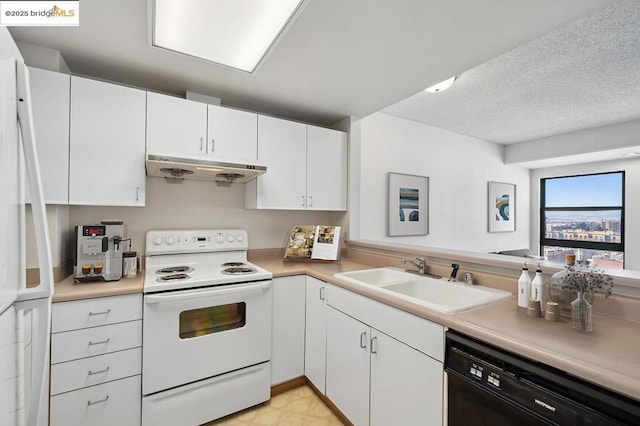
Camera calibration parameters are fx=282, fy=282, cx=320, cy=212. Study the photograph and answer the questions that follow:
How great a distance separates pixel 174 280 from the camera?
1.70 meters

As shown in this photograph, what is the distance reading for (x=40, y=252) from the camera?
761 millimetres

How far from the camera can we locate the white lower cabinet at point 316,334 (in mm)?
1909

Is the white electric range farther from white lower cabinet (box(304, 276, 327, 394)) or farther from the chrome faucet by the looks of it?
the chrome faucet

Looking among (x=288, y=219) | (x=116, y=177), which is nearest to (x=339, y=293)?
(x=288, y=219)

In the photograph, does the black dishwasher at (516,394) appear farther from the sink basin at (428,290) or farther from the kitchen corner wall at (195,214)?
the kitchen corner wall at (195,214)

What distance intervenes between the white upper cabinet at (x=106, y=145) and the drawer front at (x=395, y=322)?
1.48 metres

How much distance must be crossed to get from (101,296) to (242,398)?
41.8 inches

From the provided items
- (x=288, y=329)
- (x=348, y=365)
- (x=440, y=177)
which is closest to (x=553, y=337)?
(x=348, y=365)

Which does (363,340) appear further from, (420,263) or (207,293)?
(207,293)

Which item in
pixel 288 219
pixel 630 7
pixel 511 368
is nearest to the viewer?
pixel 511 368

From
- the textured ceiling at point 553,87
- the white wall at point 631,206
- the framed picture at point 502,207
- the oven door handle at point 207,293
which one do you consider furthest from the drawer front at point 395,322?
the white wall at point 631,206

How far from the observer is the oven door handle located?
5.07 ft

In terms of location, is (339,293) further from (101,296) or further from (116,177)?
(116,177)

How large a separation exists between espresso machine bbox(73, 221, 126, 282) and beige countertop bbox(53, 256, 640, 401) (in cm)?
15
